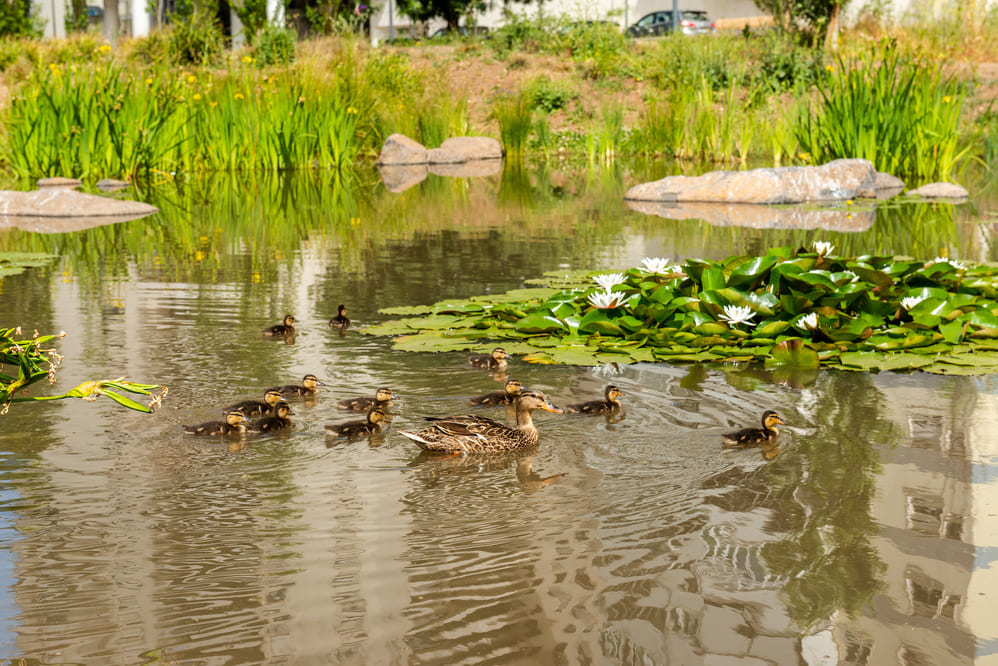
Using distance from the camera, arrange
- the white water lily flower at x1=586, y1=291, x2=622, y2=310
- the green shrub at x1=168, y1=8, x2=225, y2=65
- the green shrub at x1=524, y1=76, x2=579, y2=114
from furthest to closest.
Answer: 1. the green shrub at x1=168, y1=8, x2=225, y2=65
2. the green shrub at x1=524, y1=76, x2=579, y2=114
3. the white water lily flower at x1=586, y1=291, x2=622, y2=310

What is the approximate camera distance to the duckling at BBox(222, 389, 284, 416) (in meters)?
5.80

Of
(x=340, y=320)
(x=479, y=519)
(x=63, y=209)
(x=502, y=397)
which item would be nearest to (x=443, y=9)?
(x=63, y=209)

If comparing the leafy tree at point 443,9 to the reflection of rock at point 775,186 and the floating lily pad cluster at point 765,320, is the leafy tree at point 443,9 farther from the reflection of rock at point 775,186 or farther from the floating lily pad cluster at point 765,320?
the floating lily pad cluster at point 765,320

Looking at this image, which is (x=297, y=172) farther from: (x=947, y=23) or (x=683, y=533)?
(x=947, y=23)

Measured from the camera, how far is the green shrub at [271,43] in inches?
1400

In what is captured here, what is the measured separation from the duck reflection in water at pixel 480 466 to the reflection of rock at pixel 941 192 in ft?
46.2

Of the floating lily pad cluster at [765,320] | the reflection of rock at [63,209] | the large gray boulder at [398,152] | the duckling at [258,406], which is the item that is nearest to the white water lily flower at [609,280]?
the floating lily pad cluster at [765,320]

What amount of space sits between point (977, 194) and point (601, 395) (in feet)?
48.4

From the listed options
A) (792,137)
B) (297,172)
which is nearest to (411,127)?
(297,172)

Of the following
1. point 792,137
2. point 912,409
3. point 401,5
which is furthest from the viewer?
point 401,5

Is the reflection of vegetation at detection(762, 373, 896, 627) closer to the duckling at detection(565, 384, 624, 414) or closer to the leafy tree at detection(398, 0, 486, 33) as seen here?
the duckling at detection(565, 384, 624, 414)

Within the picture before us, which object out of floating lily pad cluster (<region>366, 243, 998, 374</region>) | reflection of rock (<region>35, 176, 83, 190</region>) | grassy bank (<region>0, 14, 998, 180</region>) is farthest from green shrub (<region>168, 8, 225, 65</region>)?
floating lily pad cluster (<region>366, 243, 998, 374</region>)

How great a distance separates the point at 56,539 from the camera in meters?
4.25

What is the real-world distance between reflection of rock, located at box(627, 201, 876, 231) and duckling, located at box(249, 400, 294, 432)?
1021 centimetres
